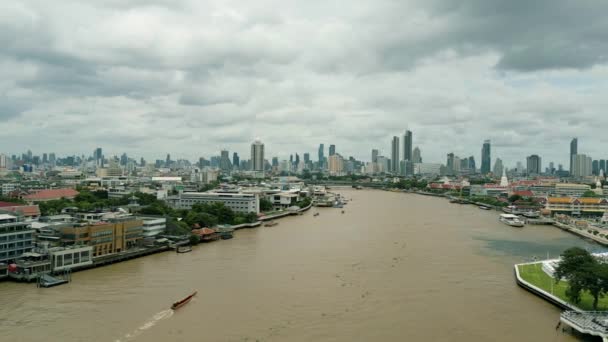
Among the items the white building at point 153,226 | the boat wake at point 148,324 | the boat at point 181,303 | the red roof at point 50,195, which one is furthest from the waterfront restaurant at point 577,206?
the red roof at point 50,195

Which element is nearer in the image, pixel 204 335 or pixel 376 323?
pixel 204 335

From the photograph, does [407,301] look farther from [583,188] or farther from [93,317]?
[583,188]

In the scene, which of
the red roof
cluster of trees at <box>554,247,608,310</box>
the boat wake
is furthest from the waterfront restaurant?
the red roof

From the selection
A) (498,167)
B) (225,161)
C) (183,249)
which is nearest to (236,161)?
(225,161)

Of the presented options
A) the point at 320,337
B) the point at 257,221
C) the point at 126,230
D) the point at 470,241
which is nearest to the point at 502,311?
the point at 320,337

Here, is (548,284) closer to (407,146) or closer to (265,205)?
(265,205)

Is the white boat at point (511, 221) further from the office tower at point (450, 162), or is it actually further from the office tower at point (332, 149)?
the office tower at point (332, 149)
